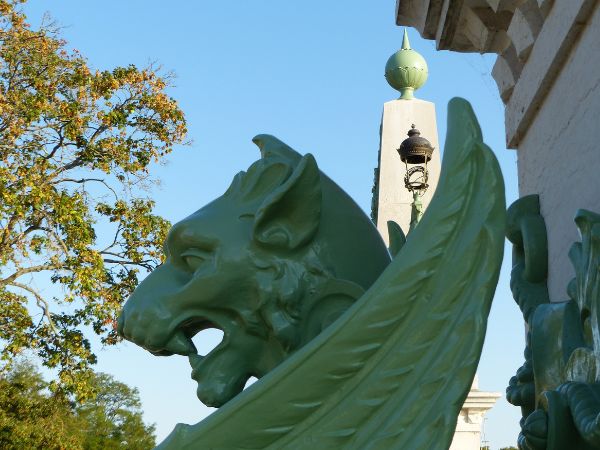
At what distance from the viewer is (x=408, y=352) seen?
108 centimetres

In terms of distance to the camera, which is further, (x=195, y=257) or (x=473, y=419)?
(x=473, y=419)

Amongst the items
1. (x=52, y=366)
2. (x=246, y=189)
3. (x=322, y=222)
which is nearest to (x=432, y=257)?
(x=322, y=222)

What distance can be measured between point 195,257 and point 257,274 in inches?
4.7

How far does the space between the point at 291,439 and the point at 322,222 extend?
13.6 inches

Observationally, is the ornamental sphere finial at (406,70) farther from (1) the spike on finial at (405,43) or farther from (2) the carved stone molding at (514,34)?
(2) the carved stone molding at (514,34)

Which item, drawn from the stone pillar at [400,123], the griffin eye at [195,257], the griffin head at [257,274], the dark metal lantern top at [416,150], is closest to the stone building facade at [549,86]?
the griffin head at [257,274]

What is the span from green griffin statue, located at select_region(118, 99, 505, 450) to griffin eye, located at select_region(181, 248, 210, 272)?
0.14ft

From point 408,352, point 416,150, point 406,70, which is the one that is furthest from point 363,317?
point 406,70

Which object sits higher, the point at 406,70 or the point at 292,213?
the point at 406,70

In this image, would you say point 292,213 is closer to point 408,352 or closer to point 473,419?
point 408,352

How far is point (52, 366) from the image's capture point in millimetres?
11297

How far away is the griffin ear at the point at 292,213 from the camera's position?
4.11 ft

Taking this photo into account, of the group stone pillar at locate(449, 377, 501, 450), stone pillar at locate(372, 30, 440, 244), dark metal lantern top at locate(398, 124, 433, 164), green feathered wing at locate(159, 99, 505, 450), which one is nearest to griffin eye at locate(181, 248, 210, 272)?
green feathered wing at locate(159, 99, 505, 450)

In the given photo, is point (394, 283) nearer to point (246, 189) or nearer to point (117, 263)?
point (246, 189)
